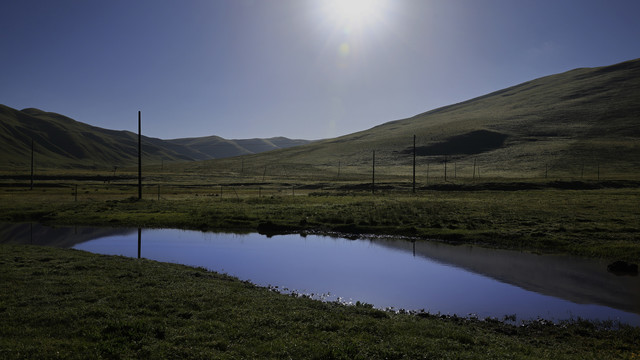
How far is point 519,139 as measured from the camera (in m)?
153

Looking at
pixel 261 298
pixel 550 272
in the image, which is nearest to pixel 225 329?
pixel 261 298

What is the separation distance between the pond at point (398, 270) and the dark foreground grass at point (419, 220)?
97.9 inches

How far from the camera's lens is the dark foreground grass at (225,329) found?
29.3 ft

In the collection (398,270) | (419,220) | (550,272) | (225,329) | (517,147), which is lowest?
(398,270)

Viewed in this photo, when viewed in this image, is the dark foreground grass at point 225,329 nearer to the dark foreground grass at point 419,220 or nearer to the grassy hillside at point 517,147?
the dark foreground grass at point 419,220

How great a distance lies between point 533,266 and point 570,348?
41.1 feet

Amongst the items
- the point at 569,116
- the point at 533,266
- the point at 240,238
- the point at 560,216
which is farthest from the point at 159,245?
the point at 569,116

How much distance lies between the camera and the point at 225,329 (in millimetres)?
10234

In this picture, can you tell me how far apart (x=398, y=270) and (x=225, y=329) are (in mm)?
13901

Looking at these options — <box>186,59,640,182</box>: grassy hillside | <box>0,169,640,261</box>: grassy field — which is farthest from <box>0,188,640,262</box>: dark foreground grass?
<box>186,59,640,182</box>: grassy hillside

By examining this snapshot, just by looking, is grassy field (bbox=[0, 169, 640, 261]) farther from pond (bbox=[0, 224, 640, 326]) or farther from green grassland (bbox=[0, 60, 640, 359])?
pond (bbox=[0, 224, 640, 326])

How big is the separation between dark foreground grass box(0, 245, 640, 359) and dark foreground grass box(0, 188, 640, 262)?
15752mm

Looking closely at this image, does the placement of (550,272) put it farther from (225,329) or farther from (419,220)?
(225,329)

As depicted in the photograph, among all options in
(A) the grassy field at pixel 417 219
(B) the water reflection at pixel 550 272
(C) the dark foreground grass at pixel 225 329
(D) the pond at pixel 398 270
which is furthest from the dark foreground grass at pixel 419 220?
(C) the dark foreground grass at pixel 225 329
